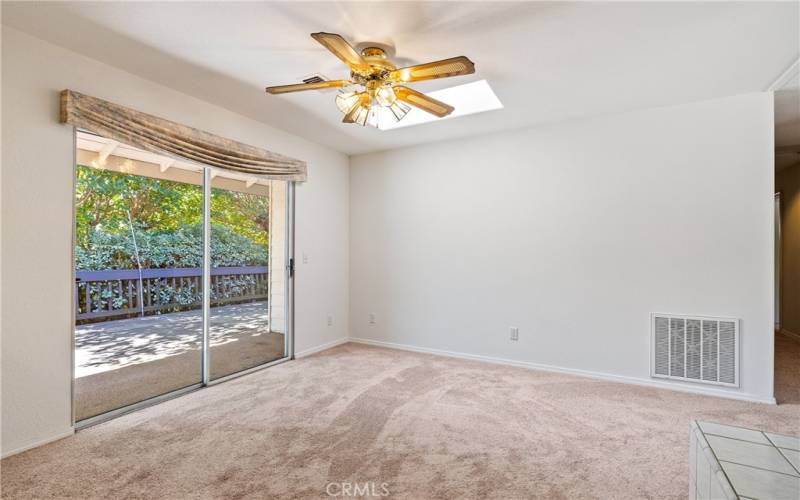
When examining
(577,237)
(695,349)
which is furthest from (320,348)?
(695,349)

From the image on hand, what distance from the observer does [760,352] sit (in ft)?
10.2

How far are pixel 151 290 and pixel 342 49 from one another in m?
2.45

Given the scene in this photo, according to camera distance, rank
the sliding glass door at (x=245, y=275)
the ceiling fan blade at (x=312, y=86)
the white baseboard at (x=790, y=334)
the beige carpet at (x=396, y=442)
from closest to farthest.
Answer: the beige carpet at (x=396, y=442), the ceiling fan blade at (x=312, y=86), the sliding glass door at (x=245, y=275), the white baseboard at (x=790, y=334)

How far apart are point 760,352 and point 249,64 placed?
4.53 m

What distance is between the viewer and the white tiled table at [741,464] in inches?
49.3

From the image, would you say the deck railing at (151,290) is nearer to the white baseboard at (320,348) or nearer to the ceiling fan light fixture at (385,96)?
the white baseboard at (320,348)

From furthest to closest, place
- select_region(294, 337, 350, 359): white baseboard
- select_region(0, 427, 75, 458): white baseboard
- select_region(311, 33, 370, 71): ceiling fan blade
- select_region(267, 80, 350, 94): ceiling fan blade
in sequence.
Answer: select_region(294, 337, 350, 359): white baseboard
select_region(267, 80, 350, 94): ceiling fan blade
select_region(0, 427, 75, 458): white baseboard
select_region(311, 33, 370, 71): ceiling fan blade

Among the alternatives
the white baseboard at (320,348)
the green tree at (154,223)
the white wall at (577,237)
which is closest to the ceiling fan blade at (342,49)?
the green tree at (154,223)

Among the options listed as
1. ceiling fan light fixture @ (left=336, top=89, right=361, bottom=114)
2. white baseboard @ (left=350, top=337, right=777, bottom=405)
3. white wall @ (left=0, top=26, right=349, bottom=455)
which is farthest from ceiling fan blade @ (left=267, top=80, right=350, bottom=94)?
white baseboard @ (left=350, top=337, right=777, bottom=405)

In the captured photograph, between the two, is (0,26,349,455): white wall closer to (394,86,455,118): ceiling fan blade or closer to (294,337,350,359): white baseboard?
(394,86,455,118): ceiling fan blade

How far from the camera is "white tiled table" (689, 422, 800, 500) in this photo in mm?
1253

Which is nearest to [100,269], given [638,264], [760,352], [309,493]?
[309,493]

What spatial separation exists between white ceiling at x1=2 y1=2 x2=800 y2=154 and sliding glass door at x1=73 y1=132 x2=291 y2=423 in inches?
30.0

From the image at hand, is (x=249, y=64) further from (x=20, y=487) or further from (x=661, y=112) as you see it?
(x=661, y=112)
